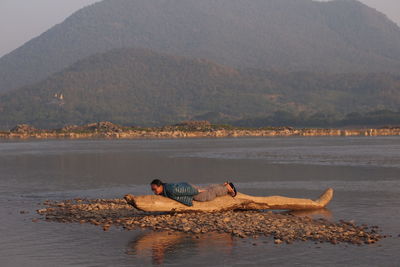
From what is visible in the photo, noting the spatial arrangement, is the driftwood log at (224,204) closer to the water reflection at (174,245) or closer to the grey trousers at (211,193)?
the grey trousers at (211,193)

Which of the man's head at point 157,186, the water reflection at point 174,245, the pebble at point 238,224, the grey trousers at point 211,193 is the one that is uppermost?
the man's head at point 157,186

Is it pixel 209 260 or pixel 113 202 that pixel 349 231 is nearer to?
pixel 209 260

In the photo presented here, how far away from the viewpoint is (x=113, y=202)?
32.1 metres

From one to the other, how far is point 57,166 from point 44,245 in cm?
3936

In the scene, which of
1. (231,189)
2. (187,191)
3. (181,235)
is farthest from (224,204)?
(181,235)

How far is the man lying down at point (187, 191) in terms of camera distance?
2569 centimetres

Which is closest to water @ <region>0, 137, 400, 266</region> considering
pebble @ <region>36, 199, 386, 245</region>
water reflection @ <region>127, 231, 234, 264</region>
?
water reflection @ <region>127, 231, 234, 264</region>

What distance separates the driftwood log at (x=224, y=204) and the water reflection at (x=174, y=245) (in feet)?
5.60

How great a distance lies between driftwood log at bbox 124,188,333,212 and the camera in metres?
25.6

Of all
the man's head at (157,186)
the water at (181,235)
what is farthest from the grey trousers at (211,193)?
the water at (181,235)

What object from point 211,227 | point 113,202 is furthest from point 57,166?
point 211,227

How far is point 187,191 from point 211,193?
1.17 meters

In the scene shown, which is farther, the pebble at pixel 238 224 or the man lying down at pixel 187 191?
the man lying down at pixel 187 191

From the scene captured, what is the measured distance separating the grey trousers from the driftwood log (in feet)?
0.53
